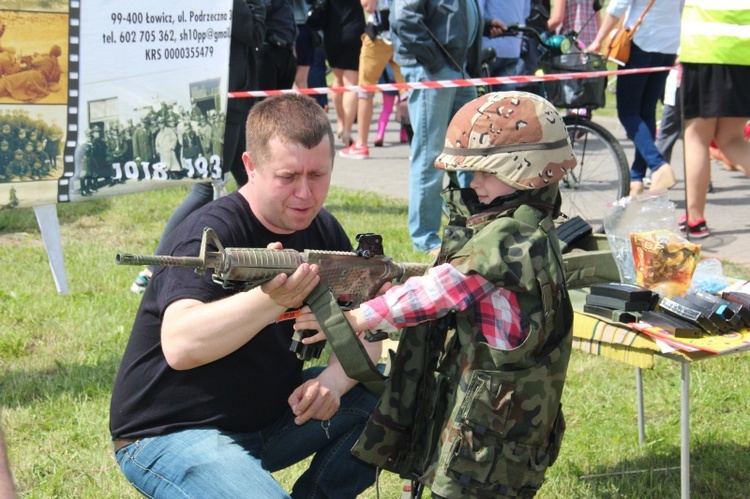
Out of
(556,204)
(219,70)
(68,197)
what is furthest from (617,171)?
(556,204)

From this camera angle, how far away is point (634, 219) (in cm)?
392

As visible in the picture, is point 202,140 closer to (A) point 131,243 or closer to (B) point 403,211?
(A) point 131,243

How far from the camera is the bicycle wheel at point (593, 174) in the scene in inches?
291

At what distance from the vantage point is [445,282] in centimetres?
259

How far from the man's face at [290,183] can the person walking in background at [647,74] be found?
548cm

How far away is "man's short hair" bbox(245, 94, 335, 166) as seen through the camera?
9.10 feet

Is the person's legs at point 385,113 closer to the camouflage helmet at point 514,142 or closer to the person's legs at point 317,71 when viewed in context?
the person's legs at point 317,71

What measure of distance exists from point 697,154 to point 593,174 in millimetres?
1141

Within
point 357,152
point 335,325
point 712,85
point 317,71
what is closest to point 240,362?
point 335,325

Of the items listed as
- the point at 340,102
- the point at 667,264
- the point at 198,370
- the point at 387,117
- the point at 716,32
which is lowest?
the point at 387,117

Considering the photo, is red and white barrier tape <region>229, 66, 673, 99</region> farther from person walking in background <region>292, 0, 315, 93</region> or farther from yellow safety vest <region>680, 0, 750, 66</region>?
person walking in background <region>292, 0, 315, 93</region>

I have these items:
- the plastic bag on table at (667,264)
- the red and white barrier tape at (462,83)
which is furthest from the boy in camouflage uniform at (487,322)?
the red and white barrier tape at (462,83)

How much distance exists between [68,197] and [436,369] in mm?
3090

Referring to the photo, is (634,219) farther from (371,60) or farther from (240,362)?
(371,60)
